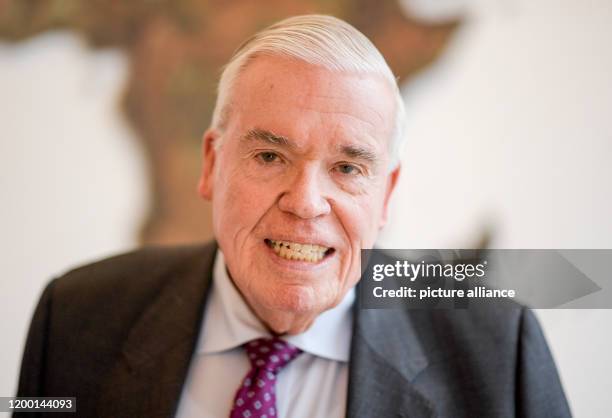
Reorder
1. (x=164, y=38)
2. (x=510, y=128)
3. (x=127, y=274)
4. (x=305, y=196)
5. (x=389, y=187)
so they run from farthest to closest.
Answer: (x=164, y=38) < (x=510, y=128) < (x=127, y=274) < (x=389, y=187) < (x=305, y=196)

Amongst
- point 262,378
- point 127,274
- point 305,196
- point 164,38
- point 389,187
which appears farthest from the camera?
point 164,38

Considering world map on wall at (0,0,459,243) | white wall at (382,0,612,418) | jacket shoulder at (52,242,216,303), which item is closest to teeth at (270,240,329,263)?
jacket shoulder at (52,242,216,303)

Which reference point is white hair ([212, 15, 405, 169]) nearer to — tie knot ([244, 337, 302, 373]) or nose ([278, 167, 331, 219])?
nose ([278, 167, 331, 219])

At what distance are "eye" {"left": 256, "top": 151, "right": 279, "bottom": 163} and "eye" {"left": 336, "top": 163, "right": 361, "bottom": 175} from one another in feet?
0.43

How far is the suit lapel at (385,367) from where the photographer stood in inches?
47.9

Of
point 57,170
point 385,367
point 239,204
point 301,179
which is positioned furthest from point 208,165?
point 57,170

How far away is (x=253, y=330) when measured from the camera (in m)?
1.32

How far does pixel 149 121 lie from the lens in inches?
92.6

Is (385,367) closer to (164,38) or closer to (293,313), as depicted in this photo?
(293,313)

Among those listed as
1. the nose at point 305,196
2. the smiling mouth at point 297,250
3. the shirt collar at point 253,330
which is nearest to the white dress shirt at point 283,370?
the shirt collar at point 253,330

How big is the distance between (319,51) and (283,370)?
70 cm

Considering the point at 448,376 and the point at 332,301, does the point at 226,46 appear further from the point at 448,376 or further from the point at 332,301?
the point at 448,376

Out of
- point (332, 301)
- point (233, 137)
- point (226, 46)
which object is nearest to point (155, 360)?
point (332, 301)

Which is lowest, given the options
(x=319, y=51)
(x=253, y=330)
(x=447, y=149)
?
(x=253, y=330)
